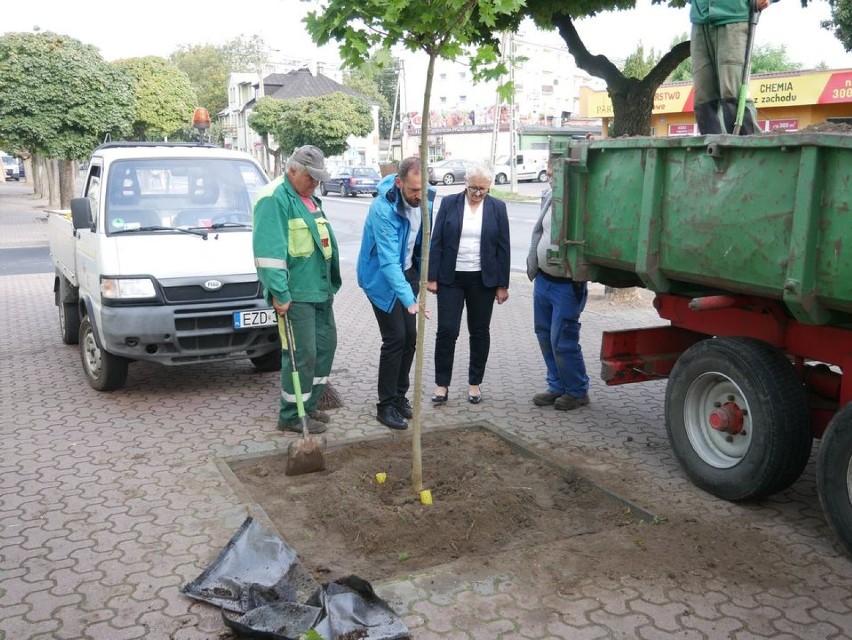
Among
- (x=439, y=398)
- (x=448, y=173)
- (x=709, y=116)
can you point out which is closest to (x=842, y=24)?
(x=709, y=116)

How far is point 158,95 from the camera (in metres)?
28.6

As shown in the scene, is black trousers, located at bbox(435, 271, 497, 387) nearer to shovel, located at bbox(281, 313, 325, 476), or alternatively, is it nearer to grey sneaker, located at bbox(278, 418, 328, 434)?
grey sneaker, located at bbox(278, 418, 328, 434)

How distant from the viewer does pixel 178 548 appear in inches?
165

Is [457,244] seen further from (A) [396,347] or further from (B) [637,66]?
(B) [637,66]

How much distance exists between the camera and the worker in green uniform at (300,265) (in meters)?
5.64

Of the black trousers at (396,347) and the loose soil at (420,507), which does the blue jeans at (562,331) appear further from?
the loose soil at (420,507)

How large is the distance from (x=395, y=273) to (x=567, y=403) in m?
1.91

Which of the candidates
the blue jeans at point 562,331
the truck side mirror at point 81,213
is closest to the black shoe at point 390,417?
the blue jeans at point 562,331

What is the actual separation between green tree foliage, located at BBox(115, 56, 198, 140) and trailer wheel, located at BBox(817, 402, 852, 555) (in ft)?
89.4

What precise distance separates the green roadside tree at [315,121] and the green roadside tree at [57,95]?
84.7 ft

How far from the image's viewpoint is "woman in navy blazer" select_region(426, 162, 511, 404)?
6.49 metres

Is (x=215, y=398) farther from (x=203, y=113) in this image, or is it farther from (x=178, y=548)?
(x=203, y=113)

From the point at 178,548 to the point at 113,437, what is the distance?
2120 millimetres

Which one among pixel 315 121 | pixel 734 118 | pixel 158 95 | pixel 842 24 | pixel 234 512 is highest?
pixel 842 24
